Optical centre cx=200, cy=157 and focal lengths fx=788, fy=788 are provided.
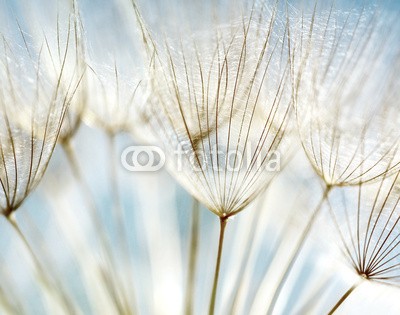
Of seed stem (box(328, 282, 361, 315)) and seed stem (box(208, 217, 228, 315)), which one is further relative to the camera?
seed stem (box(328, 282, 361, 315))

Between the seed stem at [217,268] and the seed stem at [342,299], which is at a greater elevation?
the seed stem at [217,268]

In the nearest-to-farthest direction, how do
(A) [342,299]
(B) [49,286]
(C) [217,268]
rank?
1. (C) [217,268]
2. (A) [342,299]
3. (B) [49,286]

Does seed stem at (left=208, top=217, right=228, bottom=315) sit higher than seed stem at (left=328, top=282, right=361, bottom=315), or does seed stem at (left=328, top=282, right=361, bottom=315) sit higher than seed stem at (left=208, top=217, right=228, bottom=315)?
seed stem at (left=208, top=217, right=228, bottom=315)

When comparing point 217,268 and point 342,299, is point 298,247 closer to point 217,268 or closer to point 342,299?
point 342,299

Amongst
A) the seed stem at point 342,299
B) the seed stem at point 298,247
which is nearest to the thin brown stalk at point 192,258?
the seed stem at point 298,247

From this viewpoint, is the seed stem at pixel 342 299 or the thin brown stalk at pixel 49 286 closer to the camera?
the seed stem at pixel 342 299

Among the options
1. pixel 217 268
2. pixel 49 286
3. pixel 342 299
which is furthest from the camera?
pixel 49 286

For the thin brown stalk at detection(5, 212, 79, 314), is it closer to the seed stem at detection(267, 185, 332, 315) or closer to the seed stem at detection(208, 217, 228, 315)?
the seed stem at detection(208, 217, 228, 315)

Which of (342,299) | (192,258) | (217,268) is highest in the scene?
(217,268)

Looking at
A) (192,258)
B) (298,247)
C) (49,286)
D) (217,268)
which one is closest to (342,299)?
(298,247)

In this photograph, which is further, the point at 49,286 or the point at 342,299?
the point at 49,286

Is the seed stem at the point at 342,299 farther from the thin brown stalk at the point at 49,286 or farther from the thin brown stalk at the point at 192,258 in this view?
the thin brown stalk at the point at 49,286

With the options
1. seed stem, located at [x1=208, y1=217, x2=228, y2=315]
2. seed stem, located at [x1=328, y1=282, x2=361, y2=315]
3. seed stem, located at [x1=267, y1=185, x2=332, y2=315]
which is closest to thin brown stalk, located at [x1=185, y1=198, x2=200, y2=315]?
seed stem, located at [x1=208, y1=217, x2=228, y2=315]
